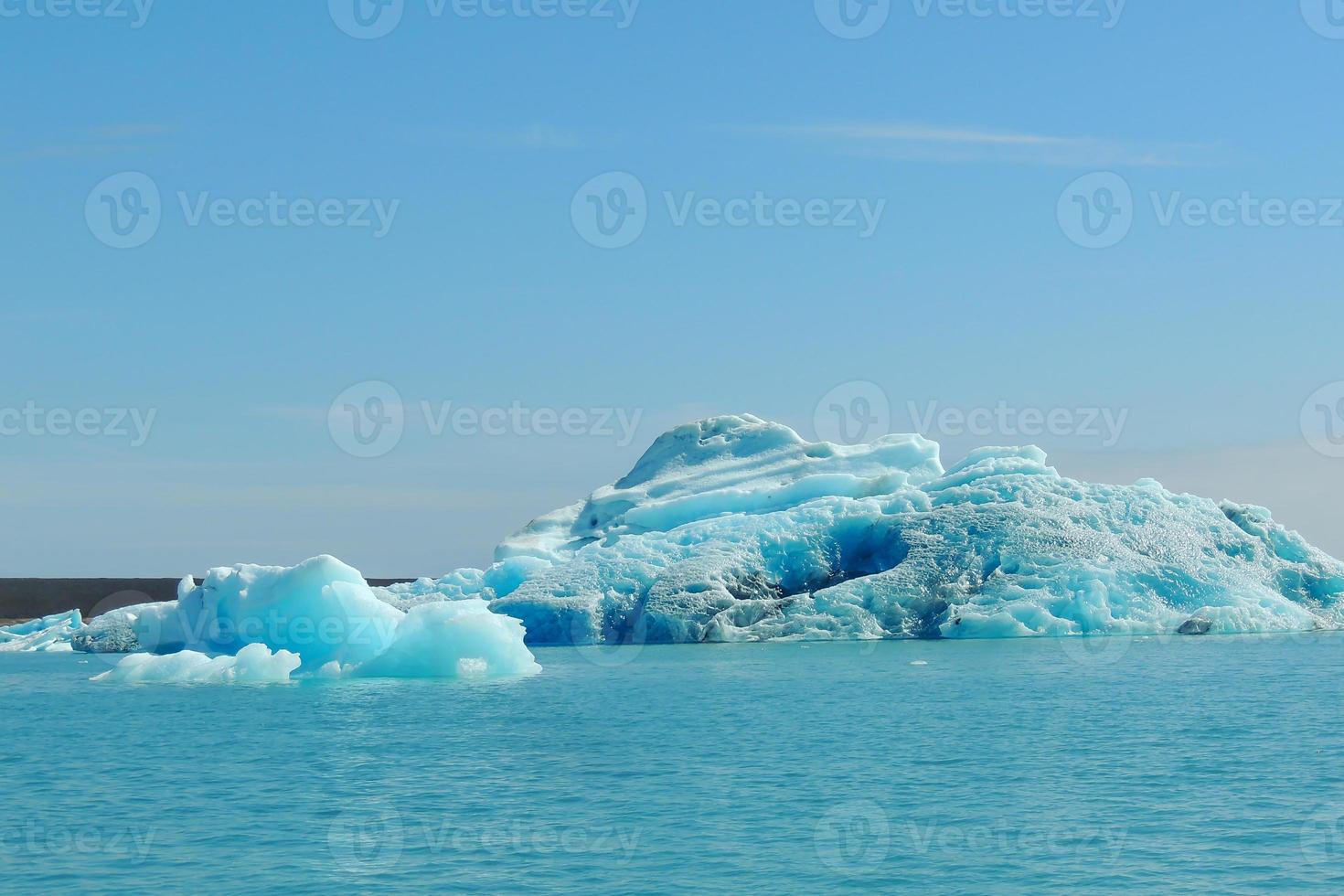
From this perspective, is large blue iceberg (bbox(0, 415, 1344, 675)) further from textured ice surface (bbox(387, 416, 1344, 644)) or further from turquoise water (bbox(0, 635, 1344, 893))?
turquoise water (bbox(0, 635, 1344, 893))

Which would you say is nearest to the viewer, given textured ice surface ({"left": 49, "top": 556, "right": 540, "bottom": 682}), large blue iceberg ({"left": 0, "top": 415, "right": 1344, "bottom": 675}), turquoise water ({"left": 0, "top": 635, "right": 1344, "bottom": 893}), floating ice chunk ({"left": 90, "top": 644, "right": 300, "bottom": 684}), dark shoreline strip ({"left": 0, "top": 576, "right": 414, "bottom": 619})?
turquoise water ({"left": 0, "top": 635, "right": 1344, "bottom": 893})

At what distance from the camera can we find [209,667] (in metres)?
29.8

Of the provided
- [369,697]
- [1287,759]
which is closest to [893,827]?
[1287,759]

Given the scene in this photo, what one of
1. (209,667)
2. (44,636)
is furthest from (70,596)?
(209,667)

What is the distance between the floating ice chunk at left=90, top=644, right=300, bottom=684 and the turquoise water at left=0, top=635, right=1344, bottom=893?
0.80m

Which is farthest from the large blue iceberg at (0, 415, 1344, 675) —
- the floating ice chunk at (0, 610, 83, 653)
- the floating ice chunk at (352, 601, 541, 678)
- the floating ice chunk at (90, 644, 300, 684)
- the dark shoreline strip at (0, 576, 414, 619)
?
the dark shoreline strip at (0, 576, 414, 619)

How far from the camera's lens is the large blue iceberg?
36.2 metres

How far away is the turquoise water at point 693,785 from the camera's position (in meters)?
12.0

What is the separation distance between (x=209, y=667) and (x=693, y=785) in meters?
16.9

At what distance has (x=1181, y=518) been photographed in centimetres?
3878

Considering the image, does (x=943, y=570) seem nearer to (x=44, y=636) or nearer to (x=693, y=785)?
(x=693, y=785)

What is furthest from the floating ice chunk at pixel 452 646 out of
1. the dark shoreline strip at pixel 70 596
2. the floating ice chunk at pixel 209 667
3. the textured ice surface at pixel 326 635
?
the dark shoreline strip at pixel 70 596

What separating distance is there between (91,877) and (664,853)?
4.77m

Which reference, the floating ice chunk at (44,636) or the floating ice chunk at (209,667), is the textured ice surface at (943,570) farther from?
the floating ice chunk at (44,636)
